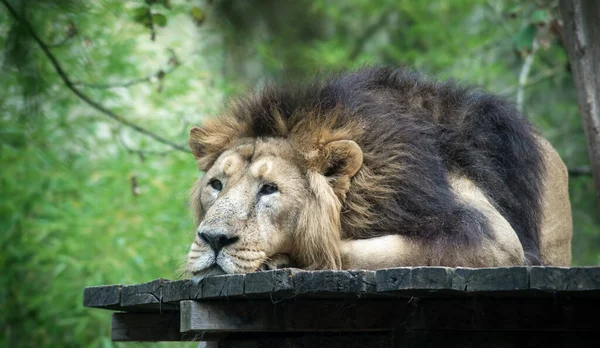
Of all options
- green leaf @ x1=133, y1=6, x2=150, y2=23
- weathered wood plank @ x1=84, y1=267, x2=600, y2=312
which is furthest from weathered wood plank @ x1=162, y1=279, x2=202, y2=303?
green leaf @ x1=133, y1=6, x2=150, y2=23

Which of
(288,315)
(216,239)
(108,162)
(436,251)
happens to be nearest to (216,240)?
Answer: (216,239)

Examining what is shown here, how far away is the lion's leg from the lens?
3.63 m

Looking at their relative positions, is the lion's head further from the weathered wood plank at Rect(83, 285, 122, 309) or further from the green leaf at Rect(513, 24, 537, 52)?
the green leaf at Rect(513, 24, 537, 52)

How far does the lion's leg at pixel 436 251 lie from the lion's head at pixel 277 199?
109 millimetres

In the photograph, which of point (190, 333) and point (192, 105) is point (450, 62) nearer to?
point (192, 105)

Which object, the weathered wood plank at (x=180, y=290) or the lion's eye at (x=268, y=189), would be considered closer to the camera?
the weathered wood plank at (x=180, y=290)

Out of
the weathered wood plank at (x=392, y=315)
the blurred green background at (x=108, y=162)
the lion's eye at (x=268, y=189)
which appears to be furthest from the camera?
the blurred green background at (x=108, y=162)

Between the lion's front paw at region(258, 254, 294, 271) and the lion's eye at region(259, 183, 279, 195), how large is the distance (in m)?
0.28

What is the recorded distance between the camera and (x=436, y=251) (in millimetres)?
3643

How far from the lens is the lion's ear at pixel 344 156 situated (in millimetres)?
3926

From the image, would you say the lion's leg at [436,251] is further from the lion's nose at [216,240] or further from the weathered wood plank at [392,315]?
the lion's nose at [216,240]

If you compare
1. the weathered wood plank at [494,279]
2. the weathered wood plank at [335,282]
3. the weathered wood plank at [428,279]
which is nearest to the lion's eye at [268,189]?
the weathered wood plank at [335,282]

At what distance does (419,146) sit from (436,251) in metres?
0.62

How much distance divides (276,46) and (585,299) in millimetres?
10914
